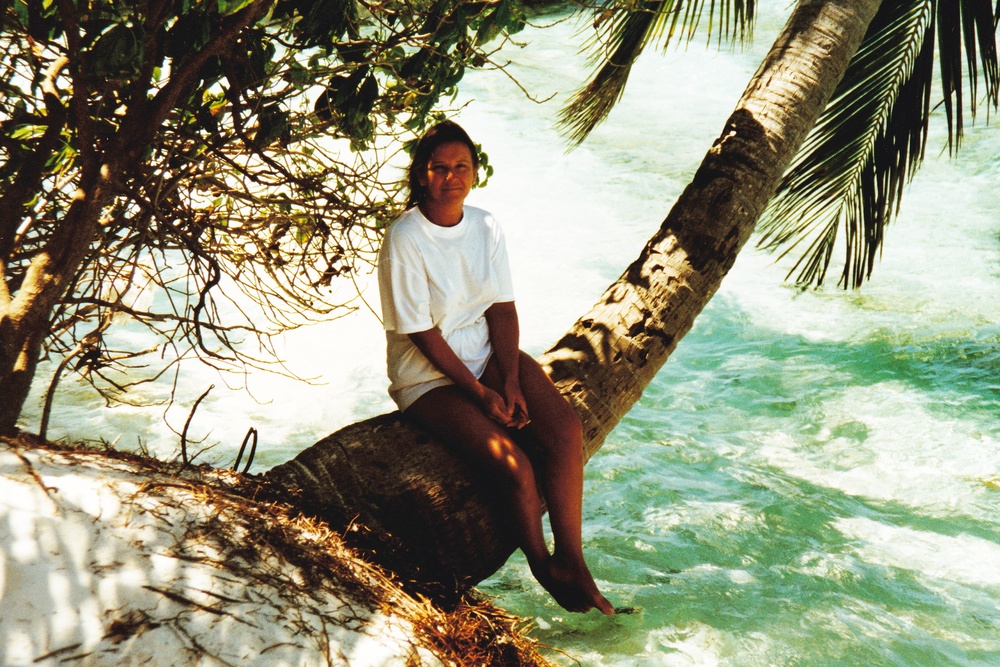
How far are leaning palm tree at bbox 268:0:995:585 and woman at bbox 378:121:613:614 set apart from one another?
148mm

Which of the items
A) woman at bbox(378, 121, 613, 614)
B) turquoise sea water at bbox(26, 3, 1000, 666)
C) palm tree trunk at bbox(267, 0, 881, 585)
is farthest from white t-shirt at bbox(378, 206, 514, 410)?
turquoise sea water at bbox(26, 3, 1000, 666)

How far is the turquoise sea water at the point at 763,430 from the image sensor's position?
4.52 metres

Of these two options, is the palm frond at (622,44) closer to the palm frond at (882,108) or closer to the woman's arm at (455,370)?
the palm frond at (882,108)

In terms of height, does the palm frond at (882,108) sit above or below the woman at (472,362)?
above

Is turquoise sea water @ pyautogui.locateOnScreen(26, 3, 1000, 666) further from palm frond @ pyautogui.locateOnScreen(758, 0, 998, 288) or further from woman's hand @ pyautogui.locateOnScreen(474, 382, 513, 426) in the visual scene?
palm frond @ pyautogui.locateOnScreen(758, 0, 998, 288)

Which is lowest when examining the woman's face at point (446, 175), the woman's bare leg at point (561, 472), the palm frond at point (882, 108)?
the woman's bare leg at point (561, 472)

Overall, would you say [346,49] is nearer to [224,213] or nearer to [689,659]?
[224,213]

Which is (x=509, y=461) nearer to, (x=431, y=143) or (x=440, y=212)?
(x=440, y=212)

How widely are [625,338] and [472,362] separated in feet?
2.10

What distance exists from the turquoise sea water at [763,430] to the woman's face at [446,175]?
2.96 feet

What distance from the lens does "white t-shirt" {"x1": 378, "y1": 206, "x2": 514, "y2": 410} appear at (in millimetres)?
3406

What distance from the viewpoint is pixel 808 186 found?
630 centimetres

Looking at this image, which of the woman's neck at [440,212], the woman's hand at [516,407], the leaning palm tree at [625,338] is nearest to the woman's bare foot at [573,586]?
the leaning palm tree at [625,338]

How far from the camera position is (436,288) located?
11.5 ft
